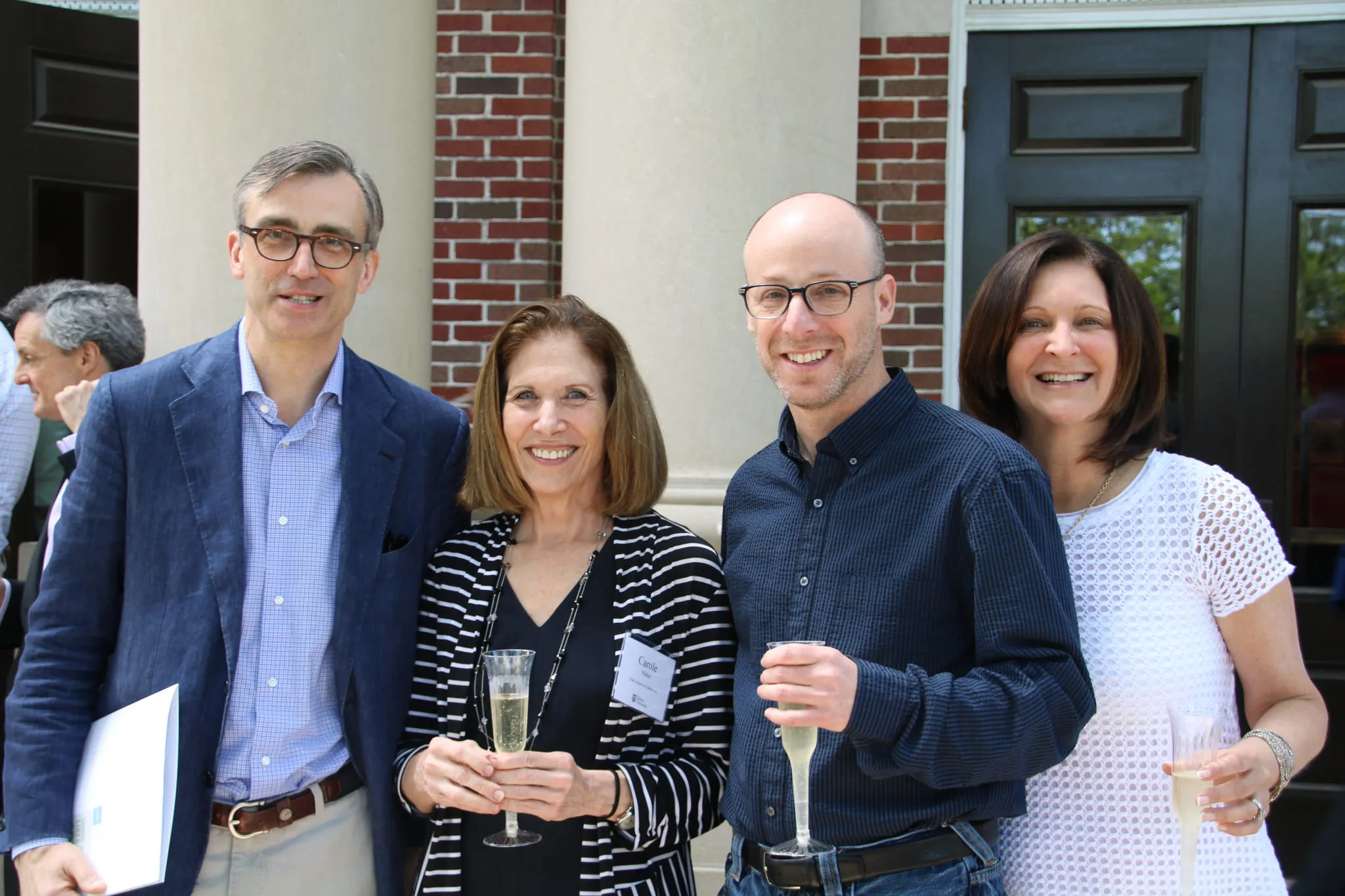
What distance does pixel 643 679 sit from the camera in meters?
2.26

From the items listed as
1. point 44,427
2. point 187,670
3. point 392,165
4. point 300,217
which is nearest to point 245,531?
point 187,670

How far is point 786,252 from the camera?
2139mm

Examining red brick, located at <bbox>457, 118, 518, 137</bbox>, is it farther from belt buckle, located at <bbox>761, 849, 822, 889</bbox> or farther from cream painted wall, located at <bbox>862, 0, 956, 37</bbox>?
belt buckle, located at <bbox>761, 849, 822, 889</bbox>

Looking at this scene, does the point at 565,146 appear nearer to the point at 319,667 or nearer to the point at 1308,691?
the point at 319,667

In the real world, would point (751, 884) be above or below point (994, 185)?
below

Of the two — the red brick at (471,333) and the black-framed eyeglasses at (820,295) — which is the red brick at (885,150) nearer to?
the red brick at (471,333)

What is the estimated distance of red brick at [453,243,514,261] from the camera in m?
5.13

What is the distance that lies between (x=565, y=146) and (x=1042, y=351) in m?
2.58

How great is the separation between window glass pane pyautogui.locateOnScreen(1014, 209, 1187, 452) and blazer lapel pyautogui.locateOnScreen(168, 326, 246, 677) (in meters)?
3.73

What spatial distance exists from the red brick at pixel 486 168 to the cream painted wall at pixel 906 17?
1.62m

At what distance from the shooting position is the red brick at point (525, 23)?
509 cm

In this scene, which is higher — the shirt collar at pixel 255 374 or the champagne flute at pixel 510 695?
the shirt collar at pixel 255 374

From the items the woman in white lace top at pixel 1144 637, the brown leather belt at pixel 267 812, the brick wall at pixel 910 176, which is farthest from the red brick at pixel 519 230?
the brown leather belt at pixel 267 812

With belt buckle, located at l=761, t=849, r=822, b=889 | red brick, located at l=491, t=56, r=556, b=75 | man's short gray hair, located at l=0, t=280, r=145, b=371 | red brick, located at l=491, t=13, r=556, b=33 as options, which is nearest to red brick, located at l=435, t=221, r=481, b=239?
red brick, located at l=491, t=56, r=556, b=75
